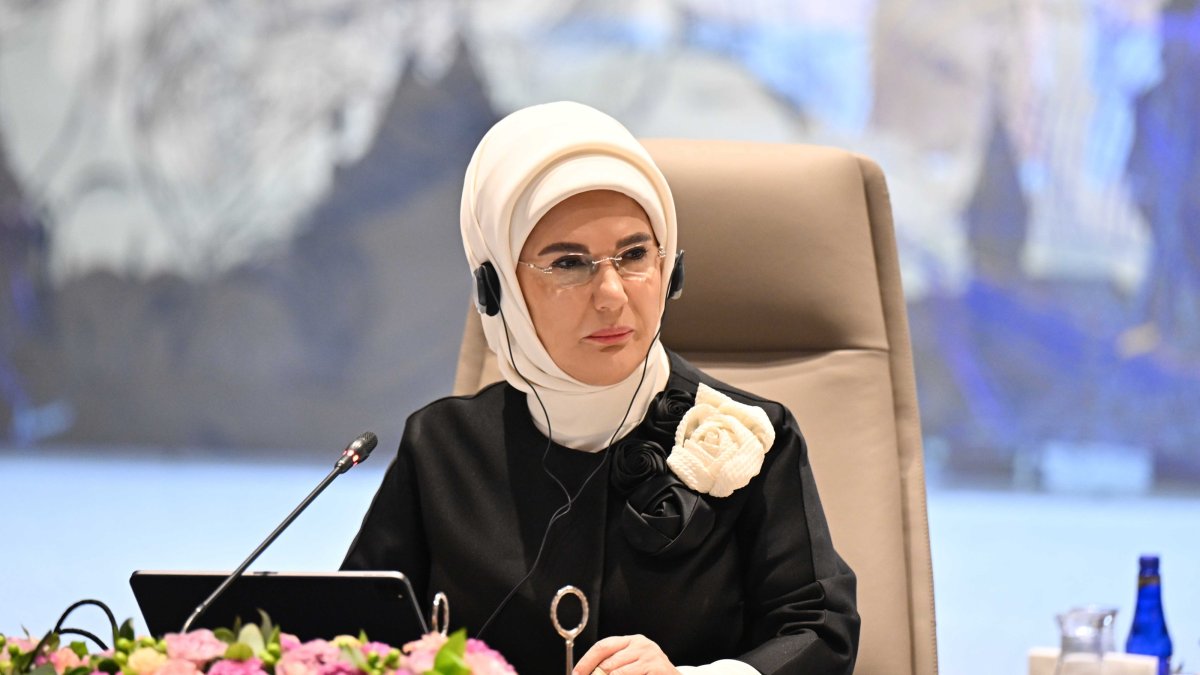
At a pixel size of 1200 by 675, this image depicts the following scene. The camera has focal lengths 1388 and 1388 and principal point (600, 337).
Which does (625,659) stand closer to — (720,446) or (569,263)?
(720,446)

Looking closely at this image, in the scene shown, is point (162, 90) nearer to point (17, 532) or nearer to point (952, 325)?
point (17, 532)

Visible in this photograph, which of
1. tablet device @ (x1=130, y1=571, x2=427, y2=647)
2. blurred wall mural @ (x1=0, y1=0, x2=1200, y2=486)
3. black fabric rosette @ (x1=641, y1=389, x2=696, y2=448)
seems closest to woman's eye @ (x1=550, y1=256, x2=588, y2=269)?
black fabric rosette @ (x1=641, y1=389, x2=696, y2=448)

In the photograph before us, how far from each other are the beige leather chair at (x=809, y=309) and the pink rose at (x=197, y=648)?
1060 mm

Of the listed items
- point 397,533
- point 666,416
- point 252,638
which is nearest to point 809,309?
point 666,416

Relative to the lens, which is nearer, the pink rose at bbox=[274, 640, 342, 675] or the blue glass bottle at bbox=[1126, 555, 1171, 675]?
the pink rose at bbox=[274, 640, 342, 675]

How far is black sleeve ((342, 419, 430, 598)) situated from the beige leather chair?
0.35 metres

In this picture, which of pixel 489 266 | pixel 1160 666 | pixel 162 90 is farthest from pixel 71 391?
pixel 1160 666

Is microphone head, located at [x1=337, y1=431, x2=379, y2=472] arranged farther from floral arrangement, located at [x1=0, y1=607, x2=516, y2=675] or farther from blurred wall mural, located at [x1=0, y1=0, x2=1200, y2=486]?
blurred wall mural, located at [x1=0, y1=0, x2=1200, y2=486]

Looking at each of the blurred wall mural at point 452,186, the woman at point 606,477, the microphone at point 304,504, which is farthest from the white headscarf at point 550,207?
the blurred wall mural at point 452,186

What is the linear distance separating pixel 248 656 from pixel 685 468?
69 cm

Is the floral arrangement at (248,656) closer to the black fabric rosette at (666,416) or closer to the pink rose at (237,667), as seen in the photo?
the pink rose at (237,667)

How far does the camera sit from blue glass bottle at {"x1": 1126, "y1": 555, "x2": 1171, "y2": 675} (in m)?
1.45

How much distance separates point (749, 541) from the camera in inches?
57.4

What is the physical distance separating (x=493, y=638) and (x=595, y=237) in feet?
1.42
